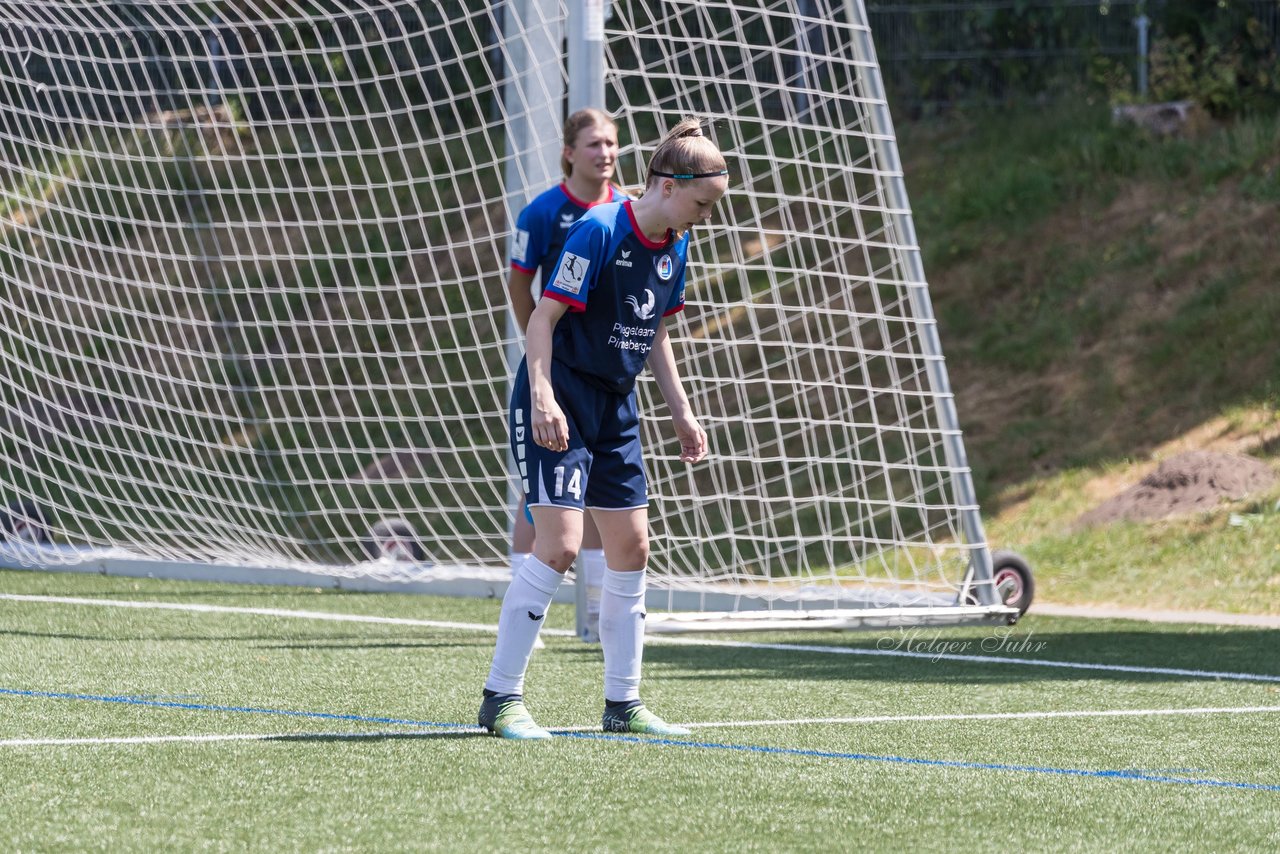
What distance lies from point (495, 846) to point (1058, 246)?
34.1 feet

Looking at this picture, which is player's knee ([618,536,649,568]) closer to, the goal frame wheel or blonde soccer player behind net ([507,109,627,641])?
blonde soccer player behind net ([507,109,627,641])

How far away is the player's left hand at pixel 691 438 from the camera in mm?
4562

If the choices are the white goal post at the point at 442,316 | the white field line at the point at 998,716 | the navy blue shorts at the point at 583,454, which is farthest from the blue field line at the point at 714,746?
the white goal post at the point at 442,316

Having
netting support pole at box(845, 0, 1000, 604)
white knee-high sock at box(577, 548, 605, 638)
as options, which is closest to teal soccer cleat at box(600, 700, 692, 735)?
white knee-high sock at box(577, 548, 605, 638)

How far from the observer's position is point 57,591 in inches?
320

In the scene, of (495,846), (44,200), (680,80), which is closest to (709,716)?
(495,846)

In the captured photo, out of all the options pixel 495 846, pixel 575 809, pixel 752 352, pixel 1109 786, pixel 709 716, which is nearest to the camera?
pixel 495 846

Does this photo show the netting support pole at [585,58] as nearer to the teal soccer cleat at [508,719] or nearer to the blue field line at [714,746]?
the blue field line at [714,746]

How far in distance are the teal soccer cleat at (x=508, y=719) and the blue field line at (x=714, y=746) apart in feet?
0.36

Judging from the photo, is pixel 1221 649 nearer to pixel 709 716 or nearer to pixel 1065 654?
pixel 1065 654

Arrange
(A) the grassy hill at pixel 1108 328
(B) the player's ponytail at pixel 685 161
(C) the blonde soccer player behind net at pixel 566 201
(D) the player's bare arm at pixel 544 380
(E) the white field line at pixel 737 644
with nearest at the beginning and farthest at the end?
(D) the player's bare arm at pixel 544 380, (B) the player's ponytail at pixel 685 161, (C) the blonde soccer player behind net at pixel 566 201, (E) the white field line at pixel 737 644, (A) the grassy hill at pixel 1108 328

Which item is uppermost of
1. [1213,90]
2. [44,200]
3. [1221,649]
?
[44,200]

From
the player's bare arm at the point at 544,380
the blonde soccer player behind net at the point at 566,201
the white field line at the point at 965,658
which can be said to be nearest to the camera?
the player's bare arm at the point at 544,380

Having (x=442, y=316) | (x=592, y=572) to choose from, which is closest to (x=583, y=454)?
(x=592, y=572)
